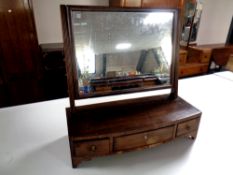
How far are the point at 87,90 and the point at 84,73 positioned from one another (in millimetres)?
81

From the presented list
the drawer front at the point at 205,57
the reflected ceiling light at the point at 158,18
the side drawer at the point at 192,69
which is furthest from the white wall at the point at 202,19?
Answer: the reflected ceiling light at the point at 158,18

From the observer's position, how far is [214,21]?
11.7 ft

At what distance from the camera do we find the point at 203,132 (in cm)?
94

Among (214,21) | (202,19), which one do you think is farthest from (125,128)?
(214,21)

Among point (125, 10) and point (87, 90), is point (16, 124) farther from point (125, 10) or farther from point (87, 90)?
point (125, 10)

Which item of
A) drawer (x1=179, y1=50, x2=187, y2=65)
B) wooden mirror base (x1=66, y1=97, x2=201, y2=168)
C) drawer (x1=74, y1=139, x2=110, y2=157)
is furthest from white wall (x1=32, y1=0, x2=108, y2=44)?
drawer (x1=74, y1=139, x2=110, y2=157)

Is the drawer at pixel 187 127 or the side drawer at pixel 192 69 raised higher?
the drawer at pixel 187 127

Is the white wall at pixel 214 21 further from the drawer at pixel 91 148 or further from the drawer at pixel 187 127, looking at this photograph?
the drawer at pixel 91 148

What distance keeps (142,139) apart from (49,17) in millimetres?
2323

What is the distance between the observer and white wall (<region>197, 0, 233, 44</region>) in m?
3.41

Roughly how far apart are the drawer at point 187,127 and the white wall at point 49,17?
2.28 m

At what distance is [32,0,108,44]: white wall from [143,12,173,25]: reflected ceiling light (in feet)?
6.37

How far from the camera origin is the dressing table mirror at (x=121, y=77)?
0.71 metres

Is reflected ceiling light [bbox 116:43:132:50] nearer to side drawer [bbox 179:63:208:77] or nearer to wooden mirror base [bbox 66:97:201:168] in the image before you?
wooden mirror base [bbox 66:97:201:168]
